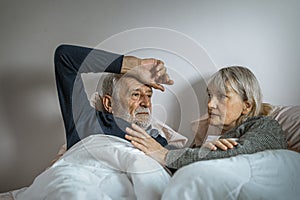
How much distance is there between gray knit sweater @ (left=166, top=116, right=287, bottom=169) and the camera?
3.64 feet

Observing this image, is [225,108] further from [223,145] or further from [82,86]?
[82,86]

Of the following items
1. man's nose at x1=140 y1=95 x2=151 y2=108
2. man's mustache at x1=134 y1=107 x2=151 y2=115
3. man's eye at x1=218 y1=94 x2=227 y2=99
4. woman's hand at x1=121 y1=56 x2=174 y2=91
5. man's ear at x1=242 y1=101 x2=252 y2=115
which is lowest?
man's mustache at x1=134 y1=107 x2=151 y2=115

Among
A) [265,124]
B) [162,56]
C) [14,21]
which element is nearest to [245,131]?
[265,124]

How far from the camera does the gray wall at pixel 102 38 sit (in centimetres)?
171

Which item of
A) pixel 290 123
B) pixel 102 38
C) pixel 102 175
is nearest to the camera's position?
pixel 102 175

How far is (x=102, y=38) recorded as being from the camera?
1750 mm

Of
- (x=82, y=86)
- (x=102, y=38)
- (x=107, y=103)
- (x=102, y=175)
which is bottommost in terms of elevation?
(x=102, y=175)

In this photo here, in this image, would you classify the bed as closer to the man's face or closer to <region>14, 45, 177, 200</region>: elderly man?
<region>14, 45, 177, 200</region>: elderly man

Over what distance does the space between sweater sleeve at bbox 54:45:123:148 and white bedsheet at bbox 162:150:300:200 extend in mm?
552

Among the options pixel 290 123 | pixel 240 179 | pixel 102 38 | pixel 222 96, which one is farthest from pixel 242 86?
pixel 102 38

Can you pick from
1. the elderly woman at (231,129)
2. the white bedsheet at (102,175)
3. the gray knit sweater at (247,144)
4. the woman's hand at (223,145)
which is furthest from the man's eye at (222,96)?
the white bedsheet at (102,175)

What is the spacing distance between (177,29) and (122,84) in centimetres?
42

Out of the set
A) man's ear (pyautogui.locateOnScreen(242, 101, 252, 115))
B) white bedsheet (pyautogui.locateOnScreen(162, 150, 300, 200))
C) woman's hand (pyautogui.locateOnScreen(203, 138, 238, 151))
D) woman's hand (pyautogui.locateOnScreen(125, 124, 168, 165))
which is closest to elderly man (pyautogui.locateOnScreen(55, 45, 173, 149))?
woman's hand (pyautogui.locateOnScreen(125, 124, 168, 165))

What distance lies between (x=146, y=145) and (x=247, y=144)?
34cm
